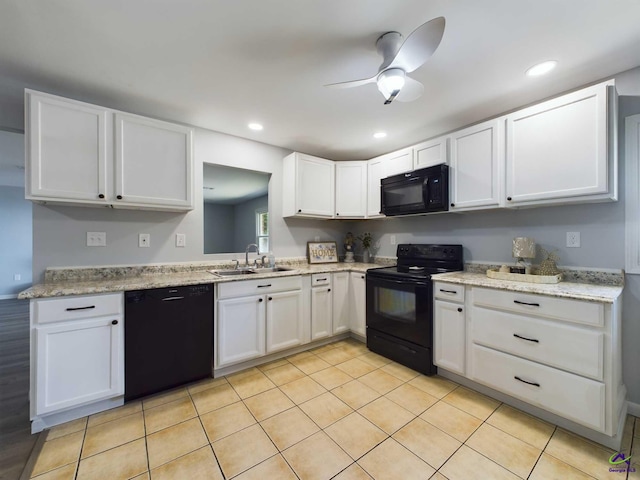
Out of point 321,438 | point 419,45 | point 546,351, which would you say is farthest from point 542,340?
point 419,45

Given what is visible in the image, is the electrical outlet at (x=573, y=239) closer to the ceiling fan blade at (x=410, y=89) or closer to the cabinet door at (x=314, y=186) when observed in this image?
the ceiling fan blade at (x=410, y=89)

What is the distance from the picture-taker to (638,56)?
5.66ft

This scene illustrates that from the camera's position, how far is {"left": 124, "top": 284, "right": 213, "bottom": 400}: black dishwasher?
197cm

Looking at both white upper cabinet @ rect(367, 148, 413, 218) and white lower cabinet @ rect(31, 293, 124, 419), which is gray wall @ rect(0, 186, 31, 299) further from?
white upper cabinet @ rect(367, 148, 413, 218)

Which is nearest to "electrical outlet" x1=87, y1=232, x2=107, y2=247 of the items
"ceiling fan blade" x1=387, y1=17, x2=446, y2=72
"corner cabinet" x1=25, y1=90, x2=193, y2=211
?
"corner cabinet" x1=25, y1=90, x2=193, y2=211

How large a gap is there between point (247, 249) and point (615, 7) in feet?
10.2

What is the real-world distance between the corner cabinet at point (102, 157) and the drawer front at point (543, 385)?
2.80m

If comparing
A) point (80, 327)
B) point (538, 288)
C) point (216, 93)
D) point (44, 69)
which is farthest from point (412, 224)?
point (44, 69)

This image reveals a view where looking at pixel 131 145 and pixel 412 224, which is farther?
pixel 412 224

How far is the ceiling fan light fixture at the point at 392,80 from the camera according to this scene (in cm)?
154

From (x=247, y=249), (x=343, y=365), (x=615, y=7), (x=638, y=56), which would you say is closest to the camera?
(x=615, y=7)

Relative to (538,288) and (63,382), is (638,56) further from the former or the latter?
(63,382)

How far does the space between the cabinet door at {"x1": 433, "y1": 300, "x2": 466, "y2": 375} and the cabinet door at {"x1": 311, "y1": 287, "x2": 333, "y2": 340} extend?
3.78ft

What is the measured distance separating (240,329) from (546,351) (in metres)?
2.32
